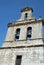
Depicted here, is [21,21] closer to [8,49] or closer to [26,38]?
[26,38]

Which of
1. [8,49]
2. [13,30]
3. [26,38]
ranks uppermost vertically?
[13,30]

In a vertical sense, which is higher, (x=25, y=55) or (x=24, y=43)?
(x=24, y=43)

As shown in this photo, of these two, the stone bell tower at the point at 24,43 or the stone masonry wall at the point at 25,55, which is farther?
the stone bell tower at the point at 24,43

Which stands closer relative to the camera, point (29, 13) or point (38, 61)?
point (38, 61)

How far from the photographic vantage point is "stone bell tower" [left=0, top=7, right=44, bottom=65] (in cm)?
1616

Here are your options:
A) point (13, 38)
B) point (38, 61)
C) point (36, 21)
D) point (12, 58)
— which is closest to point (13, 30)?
point (13, 38)

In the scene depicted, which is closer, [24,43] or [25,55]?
[25,55]

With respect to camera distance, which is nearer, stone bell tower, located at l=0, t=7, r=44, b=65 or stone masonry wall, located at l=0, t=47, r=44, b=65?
stone masonry wall, located at l=0, t=47, r=44, b=65

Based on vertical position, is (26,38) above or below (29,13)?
below

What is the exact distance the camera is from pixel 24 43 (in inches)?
693

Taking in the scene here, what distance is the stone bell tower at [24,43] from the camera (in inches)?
636

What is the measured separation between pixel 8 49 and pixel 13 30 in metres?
2.86

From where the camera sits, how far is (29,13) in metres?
21.3

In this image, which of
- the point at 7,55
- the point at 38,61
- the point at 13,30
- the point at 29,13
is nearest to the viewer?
the point at 38,61
